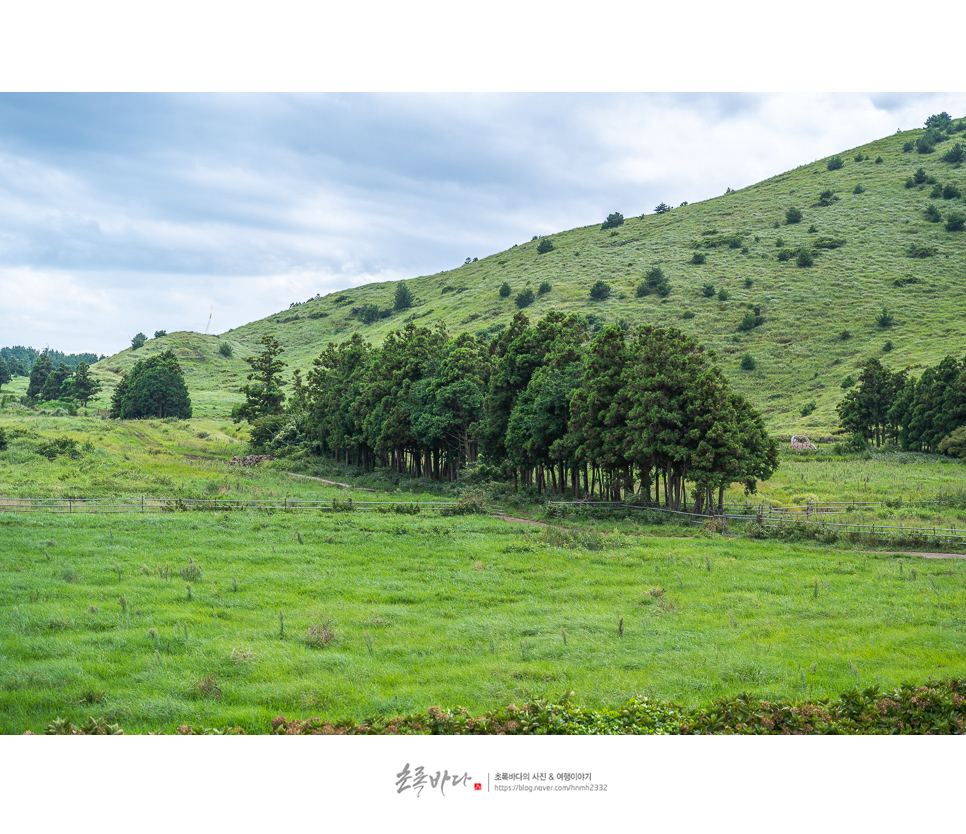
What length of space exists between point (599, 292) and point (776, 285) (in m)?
30.8

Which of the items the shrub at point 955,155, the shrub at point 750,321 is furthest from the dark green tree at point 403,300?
the shrub at point 955,155

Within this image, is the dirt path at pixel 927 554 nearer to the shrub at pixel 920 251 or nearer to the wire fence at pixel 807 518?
the wire fence at pixel 807 518

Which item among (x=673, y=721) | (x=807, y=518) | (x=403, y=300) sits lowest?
(x=807, y=518)

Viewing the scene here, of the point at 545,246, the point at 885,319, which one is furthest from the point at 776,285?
the point at 545,246

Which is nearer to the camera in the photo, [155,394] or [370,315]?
[155,394]

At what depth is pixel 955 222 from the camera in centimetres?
12631

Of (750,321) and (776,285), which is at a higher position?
(776,285)

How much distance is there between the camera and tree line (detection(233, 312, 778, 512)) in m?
36.8

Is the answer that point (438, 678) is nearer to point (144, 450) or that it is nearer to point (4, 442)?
point (4, 442)

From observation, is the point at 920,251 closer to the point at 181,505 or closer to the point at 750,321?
the point at 750,321

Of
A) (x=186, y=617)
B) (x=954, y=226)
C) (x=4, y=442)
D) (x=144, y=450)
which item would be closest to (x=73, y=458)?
(x=4, y=442)

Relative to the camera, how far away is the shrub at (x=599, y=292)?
127050 mm
